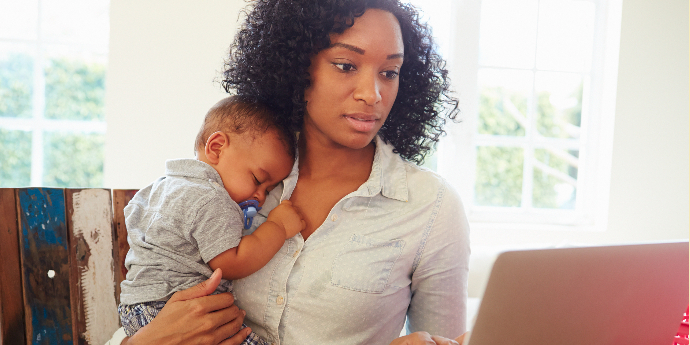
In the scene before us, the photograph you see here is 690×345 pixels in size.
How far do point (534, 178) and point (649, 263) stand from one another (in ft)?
9.67

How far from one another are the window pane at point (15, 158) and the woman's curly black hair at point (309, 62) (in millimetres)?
2230

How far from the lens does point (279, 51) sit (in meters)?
1.31

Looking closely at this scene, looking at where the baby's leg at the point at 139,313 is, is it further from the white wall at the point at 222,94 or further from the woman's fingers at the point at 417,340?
the white wall at the point at 222,94

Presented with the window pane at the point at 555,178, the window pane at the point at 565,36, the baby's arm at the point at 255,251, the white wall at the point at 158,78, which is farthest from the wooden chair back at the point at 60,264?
the window pane at the point at 565,36

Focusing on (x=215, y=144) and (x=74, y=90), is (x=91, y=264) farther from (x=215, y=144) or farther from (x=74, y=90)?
(x=74, y=90)

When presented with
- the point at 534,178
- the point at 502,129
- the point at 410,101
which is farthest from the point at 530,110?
the point at 410,101

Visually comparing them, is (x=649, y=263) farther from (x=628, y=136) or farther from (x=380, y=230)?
(x=628, y=136)

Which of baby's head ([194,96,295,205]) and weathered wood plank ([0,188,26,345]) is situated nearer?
baby's head ([194,96,295,205])

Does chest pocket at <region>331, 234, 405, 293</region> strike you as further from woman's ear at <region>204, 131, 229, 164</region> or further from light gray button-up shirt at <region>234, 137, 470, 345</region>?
A: woman's ear at <region>204, 131, 229, 164</region>

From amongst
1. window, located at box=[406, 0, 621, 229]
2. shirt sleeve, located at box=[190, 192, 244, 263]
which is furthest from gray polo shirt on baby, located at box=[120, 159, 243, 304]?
window, located at box=[406, 0, 621, 229]

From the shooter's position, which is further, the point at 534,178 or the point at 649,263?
the point at 534,178

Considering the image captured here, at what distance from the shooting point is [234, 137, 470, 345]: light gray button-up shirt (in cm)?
120

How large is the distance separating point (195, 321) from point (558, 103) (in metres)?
3.09

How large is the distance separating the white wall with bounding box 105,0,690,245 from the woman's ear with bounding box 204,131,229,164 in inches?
63.7
